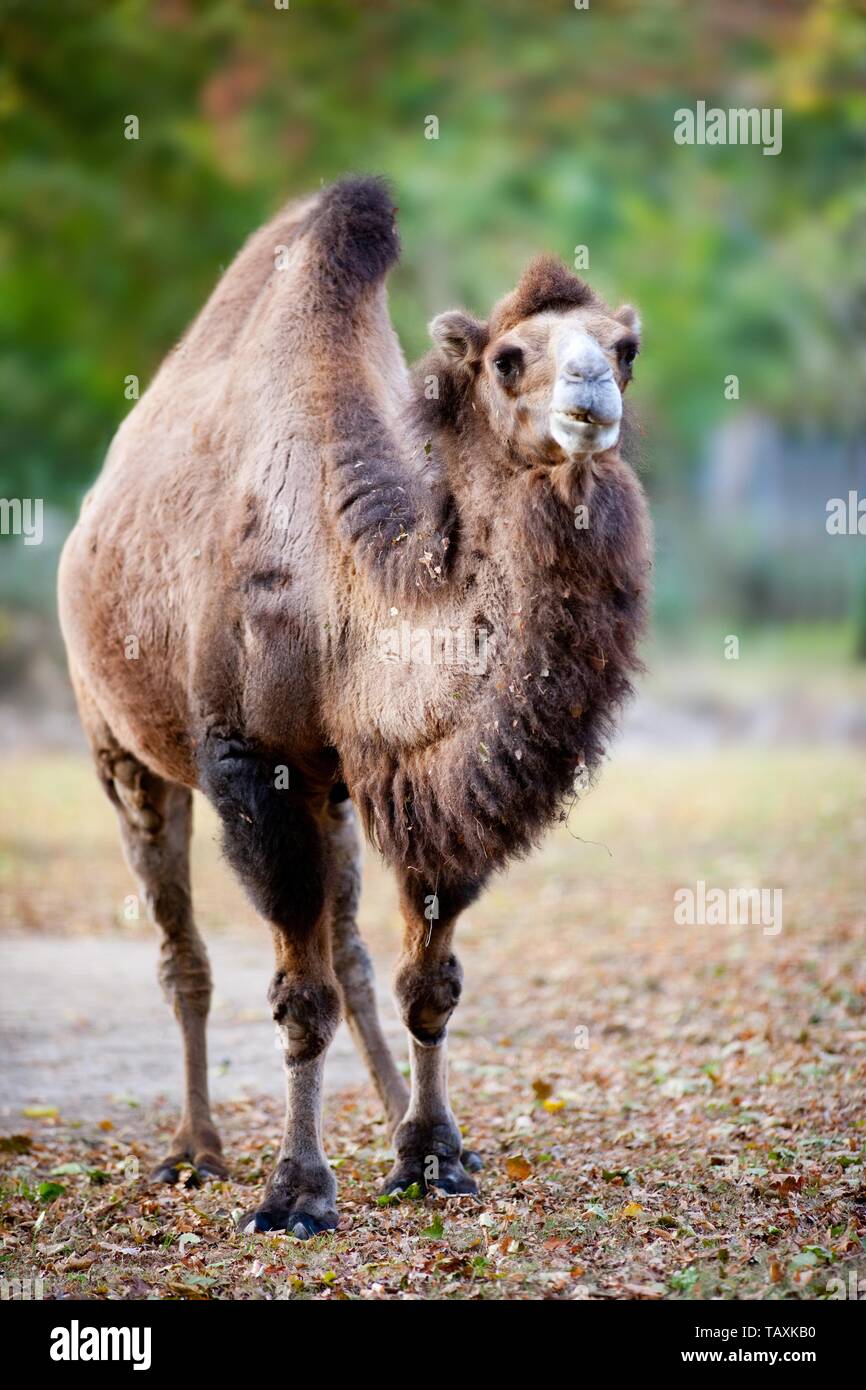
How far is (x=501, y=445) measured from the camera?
480 cm

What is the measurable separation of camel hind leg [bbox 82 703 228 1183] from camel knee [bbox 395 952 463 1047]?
1103 millimetres

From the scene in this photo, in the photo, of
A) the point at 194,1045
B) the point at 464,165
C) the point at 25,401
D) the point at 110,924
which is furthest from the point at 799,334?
the point at 194,1045

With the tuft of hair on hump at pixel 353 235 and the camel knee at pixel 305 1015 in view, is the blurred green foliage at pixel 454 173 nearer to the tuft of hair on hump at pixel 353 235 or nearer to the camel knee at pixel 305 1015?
the tuft of hair on hump at pixel 353 235

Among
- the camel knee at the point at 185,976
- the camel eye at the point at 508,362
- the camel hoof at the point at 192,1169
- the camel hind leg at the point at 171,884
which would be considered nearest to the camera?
→ the camel eye at the point at 508,362

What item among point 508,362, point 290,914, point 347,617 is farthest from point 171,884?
point 508,362

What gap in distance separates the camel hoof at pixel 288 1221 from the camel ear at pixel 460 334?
2.73 meters

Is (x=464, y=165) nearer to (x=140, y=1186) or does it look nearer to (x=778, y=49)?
(x=778, y=49)

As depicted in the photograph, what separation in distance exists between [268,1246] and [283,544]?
2251 mm

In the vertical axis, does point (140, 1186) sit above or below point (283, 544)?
below

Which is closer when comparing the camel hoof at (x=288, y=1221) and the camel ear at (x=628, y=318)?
the camel ear at (x=628, y=318)

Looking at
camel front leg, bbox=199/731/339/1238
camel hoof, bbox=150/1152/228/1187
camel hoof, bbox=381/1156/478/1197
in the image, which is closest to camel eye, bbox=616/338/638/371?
camel front leg, bbox=199/731/339/1238

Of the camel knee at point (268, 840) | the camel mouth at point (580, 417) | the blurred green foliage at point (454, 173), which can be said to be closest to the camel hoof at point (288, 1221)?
the camel knee at point (268, 840)

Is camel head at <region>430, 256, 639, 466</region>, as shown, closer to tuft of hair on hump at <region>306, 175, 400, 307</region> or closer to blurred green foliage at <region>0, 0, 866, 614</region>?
tuft of hair on hump at <region>306, 175, 400, 307</region>

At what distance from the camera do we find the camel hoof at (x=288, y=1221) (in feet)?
17.1
